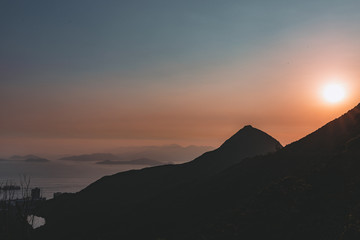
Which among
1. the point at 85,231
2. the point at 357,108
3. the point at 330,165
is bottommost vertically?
the point at 85,231

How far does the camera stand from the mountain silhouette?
4459 centimetres

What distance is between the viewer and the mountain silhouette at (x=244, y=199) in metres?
44.6

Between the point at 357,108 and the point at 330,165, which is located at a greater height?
the point at 357,108

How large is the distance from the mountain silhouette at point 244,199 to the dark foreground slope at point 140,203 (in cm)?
50

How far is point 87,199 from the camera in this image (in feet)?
555

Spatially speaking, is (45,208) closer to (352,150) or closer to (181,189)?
(181,189)

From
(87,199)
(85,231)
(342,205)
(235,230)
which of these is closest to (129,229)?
(85,231)

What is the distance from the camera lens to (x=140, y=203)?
4653 inches

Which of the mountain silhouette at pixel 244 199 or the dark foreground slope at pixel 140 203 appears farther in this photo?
the dark foreground slope at pixel 140 203

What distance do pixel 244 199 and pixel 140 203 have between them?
53420 mm

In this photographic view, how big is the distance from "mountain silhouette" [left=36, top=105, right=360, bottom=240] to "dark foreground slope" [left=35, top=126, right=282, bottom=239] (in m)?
0.50

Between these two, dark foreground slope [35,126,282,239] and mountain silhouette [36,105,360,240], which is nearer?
mountain silhouette [36,105,360,240]

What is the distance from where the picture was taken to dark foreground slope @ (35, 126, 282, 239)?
8481cm

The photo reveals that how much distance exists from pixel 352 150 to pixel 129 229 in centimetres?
5354
